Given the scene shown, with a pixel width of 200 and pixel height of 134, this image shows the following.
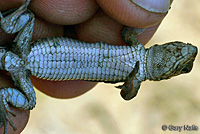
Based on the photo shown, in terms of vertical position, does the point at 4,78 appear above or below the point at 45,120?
below

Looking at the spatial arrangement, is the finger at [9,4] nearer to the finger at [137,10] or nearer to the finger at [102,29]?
the finger at [137,10]

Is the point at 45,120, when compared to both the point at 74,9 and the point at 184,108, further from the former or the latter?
the point at 74,9

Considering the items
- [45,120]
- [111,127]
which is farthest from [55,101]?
[111,127]

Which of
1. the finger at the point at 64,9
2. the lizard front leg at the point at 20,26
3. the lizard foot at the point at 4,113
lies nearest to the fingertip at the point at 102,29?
the finger at the point at 64,9

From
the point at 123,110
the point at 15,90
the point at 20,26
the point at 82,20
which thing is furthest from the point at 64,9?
the point at 123,110

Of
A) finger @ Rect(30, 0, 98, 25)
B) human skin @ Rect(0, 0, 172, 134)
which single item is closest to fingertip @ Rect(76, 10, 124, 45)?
human skin @ Rect(0, 0, 172, 134)

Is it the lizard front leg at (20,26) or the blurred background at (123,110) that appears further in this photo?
the blurred background at (123,110)
